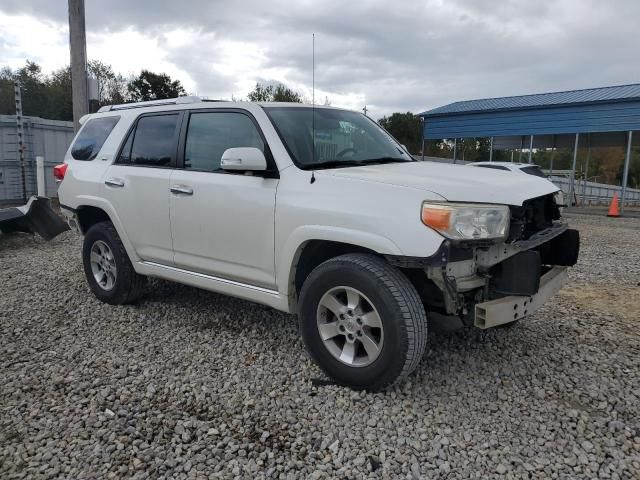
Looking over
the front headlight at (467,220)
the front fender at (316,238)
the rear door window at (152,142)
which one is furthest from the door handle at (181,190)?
the front headlight at (467,220)

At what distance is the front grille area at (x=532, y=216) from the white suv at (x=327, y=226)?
1 cm

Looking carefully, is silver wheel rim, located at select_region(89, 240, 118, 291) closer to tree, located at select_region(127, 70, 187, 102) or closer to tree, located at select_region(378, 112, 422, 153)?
tree, located at select_region(378, 112, 422, 153)

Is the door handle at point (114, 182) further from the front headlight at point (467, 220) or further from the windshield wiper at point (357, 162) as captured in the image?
the front headlight at point (467, 220)

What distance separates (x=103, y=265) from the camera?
16.5 ft

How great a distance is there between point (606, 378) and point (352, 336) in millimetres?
1805

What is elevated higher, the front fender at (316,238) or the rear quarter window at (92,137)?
the rear quarter window at (92,137)

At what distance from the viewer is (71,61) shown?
30.8ft

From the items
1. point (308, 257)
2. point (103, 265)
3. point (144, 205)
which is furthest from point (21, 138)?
point (308, 257)

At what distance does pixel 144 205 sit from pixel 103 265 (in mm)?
1060

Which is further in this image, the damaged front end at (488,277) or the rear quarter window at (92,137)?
the rear quarter window at (92,137)

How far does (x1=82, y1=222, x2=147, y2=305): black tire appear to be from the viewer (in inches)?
188

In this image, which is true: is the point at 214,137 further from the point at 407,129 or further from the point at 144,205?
the point at 407,129

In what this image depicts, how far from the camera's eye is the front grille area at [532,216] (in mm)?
3166

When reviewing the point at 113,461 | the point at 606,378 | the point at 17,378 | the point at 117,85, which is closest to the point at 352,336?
the point at 113,461
